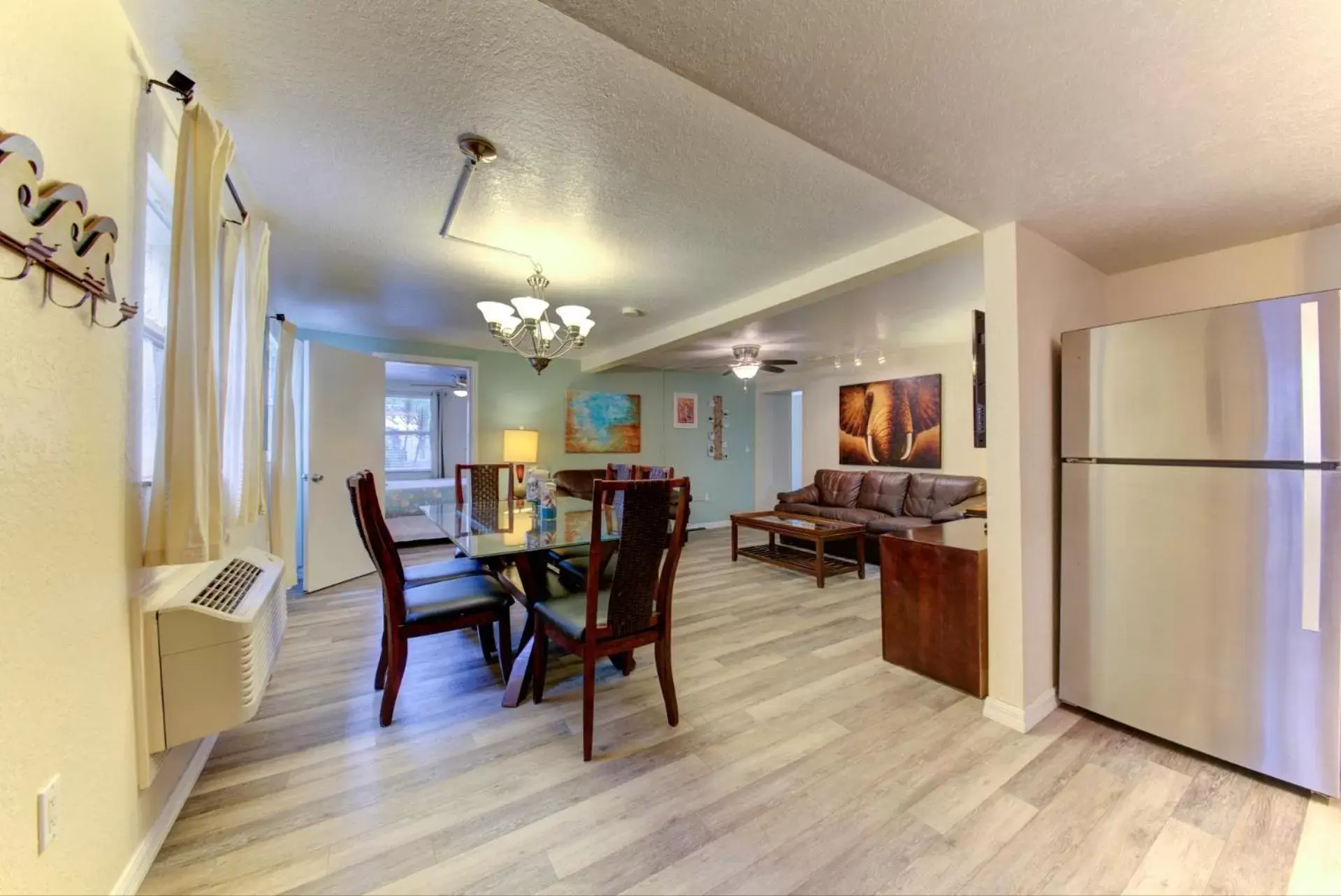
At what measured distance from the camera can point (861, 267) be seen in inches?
105

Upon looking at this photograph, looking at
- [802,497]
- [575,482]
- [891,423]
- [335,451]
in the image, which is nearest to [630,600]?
[335,451]

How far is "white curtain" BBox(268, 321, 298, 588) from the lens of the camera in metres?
3.26

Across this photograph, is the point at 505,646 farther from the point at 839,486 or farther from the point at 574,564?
the point at 839,486

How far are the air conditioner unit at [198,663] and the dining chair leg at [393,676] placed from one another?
483 millimetres

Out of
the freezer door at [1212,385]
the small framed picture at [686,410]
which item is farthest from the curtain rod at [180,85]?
the small framed picture at [686,410]

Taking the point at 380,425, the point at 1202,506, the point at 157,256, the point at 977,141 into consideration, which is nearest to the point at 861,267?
the point at 977,141

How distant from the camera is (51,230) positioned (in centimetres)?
91

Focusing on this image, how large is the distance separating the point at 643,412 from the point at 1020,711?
5.34 m

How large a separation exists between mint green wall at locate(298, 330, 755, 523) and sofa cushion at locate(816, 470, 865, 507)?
5.14ft

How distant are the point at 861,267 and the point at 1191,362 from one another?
1.43m

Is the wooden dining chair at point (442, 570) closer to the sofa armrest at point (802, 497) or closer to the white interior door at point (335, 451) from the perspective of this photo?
the white interior door at point (335, 451)

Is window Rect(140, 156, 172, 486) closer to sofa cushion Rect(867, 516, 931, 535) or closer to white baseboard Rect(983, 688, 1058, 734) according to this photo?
white baseboard Rect(983, 688, 1058, 734)

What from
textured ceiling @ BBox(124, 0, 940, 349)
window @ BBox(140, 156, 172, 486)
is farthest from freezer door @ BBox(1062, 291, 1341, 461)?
window @ BBox(140, 156, 172, 486)

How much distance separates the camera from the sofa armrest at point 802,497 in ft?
19.7
